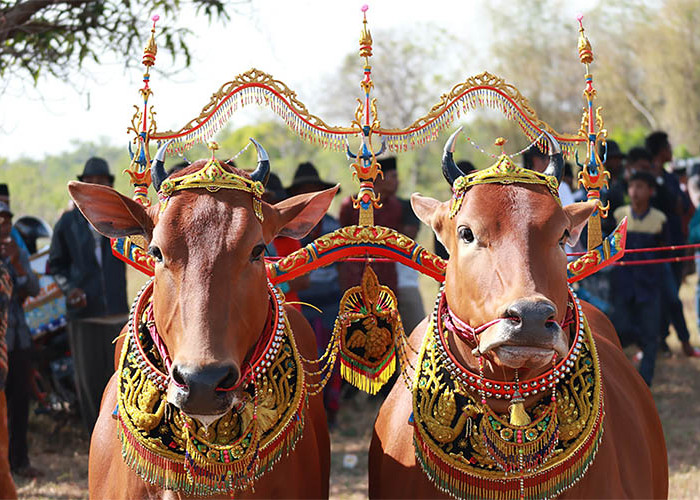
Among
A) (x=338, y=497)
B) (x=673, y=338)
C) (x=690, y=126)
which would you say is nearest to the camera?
(x=338, y=497)

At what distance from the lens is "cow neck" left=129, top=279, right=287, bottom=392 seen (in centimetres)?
304

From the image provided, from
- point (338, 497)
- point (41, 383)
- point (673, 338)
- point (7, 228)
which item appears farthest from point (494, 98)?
point (673, 338)

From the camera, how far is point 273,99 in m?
3.90

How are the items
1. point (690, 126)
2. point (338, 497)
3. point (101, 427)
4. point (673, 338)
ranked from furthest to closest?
point (690, 126) < point (673, 338) < point (338, 497) < point (101, 427)

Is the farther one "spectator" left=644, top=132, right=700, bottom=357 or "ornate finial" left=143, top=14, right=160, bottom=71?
"spectator" left=644, top=132, right=700, bottom=357

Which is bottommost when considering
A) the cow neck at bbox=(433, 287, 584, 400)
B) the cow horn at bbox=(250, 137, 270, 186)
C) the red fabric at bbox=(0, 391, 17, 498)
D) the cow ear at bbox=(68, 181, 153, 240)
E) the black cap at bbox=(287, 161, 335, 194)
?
the red fabric at bbox=(0, 391, 17, 498)

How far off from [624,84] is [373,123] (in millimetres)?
27191

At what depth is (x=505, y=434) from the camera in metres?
3.12

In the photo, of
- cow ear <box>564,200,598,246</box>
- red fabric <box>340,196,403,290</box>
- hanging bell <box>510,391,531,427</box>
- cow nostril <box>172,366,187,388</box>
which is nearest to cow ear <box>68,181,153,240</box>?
cow nostril <box>172,366,187,388</box>

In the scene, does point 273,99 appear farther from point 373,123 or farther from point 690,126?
point 690,126

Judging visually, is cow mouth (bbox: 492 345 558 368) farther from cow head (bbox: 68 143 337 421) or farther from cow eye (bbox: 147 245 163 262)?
cow eye (bbox: 147 245 163 262)

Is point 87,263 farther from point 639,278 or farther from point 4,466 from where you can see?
point 639,278

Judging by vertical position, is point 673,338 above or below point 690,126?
below

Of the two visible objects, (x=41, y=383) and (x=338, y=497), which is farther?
(x=41, y=383)
